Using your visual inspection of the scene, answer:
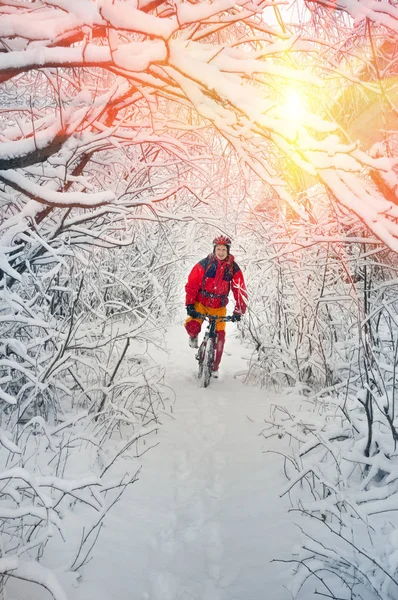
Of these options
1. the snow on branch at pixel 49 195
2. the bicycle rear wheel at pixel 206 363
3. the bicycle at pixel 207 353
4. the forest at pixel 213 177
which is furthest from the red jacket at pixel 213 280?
the snow on branch at pixel 49 195

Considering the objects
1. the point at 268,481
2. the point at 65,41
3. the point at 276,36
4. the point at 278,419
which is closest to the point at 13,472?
the point at 65,41

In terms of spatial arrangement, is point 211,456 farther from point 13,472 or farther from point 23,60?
point 23,60

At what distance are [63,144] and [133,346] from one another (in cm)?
453

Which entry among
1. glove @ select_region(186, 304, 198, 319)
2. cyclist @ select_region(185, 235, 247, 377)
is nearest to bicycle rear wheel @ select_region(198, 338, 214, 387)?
cyclist @ select_region(185, 235, 247, 377)

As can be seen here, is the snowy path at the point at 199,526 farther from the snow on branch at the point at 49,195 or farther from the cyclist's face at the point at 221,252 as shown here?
the cyclist's face at the point at 221,252

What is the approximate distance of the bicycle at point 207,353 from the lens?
5.72 meters

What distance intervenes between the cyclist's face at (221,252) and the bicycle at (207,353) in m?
0.88

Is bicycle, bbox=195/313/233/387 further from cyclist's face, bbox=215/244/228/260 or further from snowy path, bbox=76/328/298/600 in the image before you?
snowy path, bbox=76/328/298/600

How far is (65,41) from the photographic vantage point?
1765 millimetres

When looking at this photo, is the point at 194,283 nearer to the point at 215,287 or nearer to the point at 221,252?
the point at 215,287

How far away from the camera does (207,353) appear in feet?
19.3

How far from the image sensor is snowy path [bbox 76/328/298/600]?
2041 mm

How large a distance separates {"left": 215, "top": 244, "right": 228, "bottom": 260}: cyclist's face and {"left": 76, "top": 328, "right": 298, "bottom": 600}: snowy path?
259cm

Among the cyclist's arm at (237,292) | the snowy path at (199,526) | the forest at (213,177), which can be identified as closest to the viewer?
the forest at (213,177)
